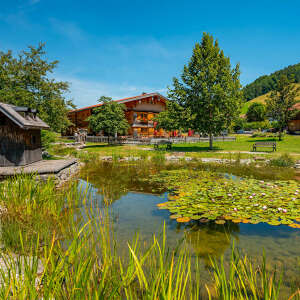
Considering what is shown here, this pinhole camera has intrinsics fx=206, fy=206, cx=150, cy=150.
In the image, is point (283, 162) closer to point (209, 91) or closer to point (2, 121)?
point (209, 91)

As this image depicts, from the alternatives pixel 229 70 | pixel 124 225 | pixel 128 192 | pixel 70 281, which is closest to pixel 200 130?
pixel 229 70

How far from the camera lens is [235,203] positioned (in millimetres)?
6133

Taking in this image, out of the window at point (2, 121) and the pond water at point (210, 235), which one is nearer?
the pond water at point (210, 235)

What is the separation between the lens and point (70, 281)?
225 cm

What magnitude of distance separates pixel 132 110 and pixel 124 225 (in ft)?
108

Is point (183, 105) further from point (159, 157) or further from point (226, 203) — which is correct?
point (226, 203)

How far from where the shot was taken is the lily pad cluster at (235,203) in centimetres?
523

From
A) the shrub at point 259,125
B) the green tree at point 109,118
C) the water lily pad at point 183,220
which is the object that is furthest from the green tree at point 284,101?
the water lily pad at point 183,220

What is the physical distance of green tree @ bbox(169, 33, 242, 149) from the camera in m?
22.1

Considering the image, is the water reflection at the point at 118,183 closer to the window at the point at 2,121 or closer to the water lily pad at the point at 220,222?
the water lily pad at the point at 220,222

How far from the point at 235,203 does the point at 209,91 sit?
730 inches

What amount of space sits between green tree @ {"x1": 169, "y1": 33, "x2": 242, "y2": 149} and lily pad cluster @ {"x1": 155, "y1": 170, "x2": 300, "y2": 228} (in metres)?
15.0

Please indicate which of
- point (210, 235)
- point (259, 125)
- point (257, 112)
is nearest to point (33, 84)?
point (210, 235)

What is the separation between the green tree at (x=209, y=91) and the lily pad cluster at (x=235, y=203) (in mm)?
14959
